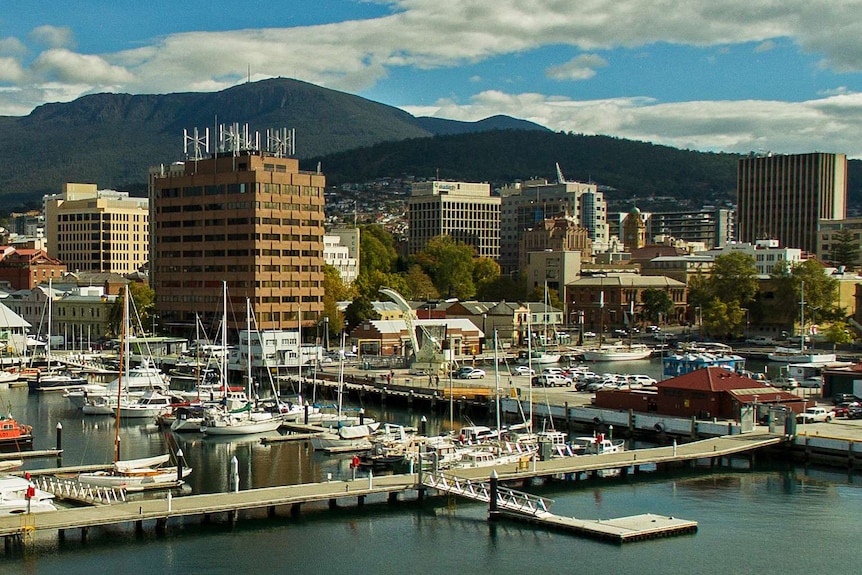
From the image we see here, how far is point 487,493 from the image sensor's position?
4997cm

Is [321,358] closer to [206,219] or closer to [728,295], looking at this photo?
[206,219]

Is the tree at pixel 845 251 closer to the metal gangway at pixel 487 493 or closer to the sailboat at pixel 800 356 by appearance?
the sailboat at pixel 800 356

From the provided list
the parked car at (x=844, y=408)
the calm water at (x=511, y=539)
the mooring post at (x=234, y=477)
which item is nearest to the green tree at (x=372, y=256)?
the parked car at (x=844, y=408)

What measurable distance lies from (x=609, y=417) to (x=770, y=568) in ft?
93.2

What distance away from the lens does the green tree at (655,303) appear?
499ft

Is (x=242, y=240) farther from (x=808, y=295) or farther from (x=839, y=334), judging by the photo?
(x=808, y=295)

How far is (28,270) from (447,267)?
58779mm

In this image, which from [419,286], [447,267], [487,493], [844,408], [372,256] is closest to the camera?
[487,493]

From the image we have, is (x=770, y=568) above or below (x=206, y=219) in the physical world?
below

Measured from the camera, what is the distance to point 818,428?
65312 mm

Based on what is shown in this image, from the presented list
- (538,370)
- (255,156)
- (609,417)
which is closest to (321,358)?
(538,370)

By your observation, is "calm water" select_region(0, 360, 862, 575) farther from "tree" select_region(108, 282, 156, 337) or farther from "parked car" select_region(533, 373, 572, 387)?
"tree" select_region(108, 282, 156, 337)

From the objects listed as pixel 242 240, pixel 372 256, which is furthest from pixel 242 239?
pixel 372 256

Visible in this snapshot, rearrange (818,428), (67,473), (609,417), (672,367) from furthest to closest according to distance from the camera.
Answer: (672,367), (609,417), (818,428), (67,473)
